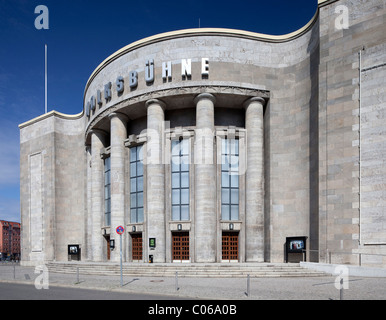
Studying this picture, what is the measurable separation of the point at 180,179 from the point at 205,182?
3.70 meters

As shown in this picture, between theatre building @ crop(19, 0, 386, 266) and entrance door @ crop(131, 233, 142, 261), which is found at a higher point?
theatre building @ crop(19, 0, 386, 266)

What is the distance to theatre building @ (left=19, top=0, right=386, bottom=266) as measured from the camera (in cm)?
2325

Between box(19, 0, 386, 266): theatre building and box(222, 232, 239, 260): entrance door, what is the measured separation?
89mm

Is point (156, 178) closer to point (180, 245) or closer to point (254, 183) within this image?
point (180, 245)

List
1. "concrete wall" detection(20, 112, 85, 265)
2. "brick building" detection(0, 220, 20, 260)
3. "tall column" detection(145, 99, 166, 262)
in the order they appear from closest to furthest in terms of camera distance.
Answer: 1. "tall column" detection(145, 99, 166, 262)
2. "concrete wall" detection(20, 112, 85, 265)
3. "brick building" detection(0, 220, 20, 260)

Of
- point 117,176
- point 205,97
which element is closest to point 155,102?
point 205,97

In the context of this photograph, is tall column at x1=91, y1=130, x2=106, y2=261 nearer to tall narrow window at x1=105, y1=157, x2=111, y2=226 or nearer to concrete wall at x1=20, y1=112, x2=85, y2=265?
tall narrow window at x1=105, y1=157, x2=111, y2=226

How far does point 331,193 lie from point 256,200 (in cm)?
659

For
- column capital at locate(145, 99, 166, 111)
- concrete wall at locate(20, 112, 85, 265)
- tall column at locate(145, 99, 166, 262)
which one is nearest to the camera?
tall column at locate(145, 99, 166, 262)

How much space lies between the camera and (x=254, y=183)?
1141 inches

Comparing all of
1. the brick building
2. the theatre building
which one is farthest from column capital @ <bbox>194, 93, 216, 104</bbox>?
the brick building

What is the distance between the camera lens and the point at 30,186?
44.2 m

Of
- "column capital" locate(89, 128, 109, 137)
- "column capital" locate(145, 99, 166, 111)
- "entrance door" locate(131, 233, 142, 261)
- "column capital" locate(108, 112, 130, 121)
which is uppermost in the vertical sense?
"column capital" locate(145, 99, 166, 111)

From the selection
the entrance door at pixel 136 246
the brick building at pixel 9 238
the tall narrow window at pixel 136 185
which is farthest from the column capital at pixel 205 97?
the brick building at pixel 9 238
